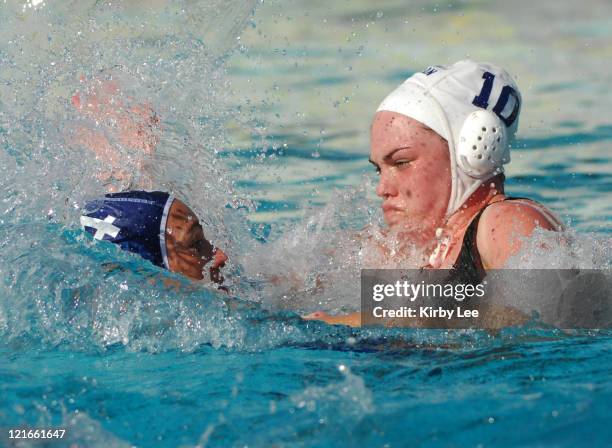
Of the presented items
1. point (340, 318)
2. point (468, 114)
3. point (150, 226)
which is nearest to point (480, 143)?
point (468, 114)

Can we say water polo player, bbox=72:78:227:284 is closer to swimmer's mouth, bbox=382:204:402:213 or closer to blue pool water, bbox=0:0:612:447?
blue pool water, bbox=0:0:612:447

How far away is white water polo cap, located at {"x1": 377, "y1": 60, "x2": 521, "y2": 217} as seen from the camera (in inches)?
147

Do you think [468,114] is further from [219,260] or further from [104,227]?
[104,227]

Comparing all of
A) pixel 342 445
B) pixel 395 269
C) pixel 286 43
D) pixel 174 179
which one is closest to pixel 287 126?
pixel 286 43

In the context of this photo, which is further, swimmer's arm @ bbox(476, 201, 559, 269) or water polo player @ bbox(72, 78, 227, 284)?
water polo player @ bbox(72, 78, 227, 284)

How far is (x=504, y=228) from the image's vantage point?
348 centimetres

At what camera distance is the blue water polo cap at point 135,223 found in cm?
383

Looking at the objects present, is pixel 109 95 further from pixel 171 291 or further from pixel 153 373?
pixel 153 373

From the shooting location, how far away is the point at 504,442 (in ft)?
7.36

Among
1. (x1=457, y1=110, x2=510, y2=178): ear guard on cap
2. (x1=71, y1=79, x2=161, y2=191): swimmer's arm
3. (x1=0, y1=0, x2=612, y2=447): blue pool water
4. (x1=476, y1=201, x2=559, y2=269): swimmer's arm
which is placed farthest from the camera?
(x1=71, y1=79, x2=161, y2=191): swimmer's arm

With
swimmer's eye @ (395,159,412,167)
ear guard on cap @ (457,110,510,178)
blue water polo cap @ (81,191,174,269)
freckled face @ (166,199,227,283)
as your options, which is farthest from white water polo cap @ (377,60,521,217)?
blue water polo cap @ (81,191,174,269)

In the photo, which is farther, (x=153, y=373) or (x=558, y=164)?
(x=558, y=164)

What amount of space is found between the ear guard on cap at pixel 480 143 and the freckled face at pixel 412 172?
0.10m

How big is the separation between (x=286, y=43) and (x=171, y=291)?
5.86m
